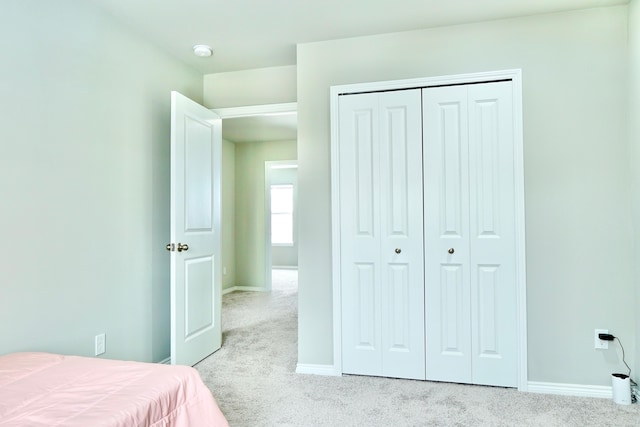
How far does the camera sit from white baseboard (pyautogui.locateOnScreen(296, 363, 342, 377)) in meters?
2.75

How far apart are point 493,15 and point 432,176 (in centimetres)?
110

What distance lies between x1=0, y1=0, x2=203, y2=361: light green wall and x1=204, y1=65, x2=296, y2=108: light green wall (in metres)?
0.49

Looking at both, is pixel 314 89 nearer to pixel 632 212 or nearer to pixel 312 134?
pixel 312 134

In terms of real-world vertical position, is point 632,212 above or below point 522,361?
above

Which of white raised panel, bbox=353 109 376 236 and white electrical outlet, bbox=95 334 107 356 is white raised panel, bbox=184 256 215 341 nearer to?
white electrical outlet, bbox=95 334 107 356

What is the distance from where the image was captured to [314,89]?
2854 mm

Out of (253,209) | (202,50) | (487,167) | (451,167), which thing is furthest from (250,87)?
(253,209)

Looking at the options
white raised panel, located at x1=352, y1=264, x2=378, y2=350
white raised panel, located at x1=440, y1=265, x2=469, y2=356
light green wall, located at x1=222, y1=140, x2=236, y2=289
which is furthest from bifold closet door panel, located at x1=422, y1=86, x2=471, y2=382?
light green wall, located at x1=222, y1=140, x2=236, y2=289

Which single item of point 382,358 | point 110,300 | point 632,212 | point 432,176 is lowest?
point 382,358

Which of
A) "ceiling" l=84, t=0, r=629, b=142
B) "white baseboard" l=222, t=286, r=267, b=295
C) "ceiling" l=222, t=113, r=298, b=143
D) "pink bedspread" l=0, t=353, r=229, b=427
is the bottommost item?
"white baseboard" l=222, t=286, r=267, b=295

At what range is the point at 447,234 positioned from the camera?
2.60 meters

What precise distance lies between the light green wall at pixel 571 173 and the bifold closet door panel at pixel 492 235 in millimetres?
117

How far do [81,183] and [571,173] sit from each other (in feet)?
9.79

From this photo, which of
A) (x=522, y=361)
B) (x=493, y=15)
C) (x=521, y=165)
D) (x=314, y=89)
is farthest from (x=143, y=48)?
(x=522, y=361)
